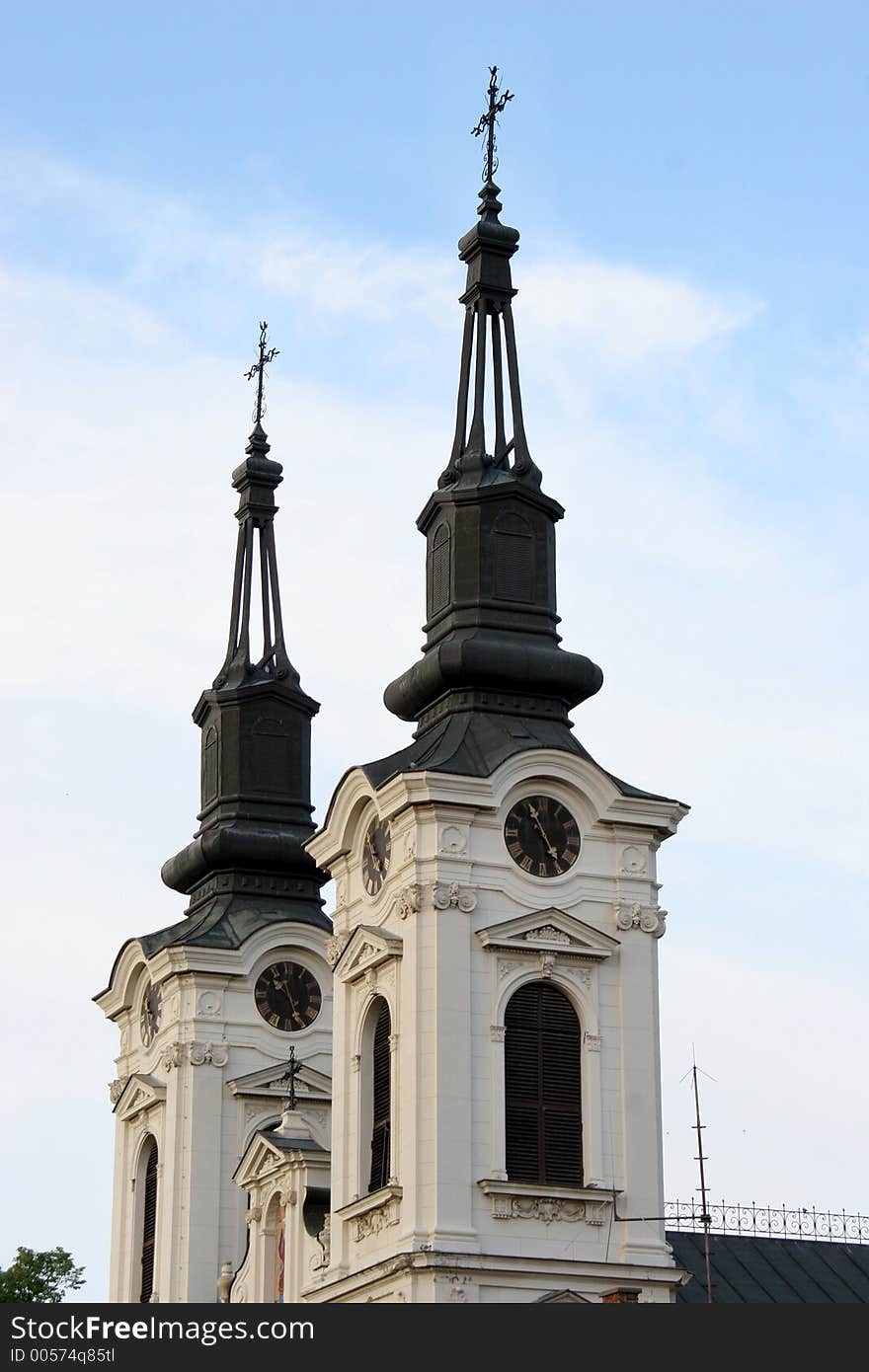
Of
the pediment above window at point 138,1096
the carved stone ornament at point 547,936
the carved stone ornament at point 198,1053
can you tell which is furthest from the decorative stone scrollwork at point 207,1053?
the carved stone ornament at point 547,936

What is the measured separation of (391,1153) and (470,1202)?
174 cm

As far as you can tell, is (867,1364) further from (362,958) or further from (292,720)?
(292,720)

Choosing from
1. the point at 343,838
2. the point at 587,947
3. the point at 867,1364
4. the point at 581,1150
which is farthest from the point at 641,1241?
the point at 867,1364

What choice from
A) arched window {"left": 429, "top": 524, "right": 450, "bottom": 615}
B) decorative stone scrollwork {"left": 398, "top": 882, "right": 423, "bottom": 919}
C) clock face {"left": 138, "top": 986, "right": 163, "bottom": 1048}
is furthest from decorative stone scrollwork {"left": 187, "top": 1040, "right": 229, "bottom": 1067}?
decorative stone scrollwork {"left": 398, "top": 882, "right": 423, "bottom": 919}

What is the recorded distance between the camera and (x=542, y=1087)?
42.5 m

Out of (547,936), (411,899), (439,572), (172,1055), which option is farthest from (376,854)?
(172,1055)

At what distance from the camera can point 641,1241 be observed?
42188mm

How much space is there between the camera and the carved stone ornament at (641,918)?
4388 cm

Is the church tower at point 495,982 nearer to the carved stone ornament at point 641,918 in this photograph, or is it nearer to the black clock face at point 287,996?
the carved stone ornament at point 641,918

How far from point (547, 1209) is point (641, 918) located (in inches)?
193

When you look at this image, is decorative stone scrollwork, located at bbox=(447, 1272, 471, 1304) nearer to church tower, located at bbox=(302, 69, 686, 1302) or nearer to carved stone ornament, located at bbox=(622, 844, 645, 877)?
church tower, located at bbox=(302, 69, 686, 1302)

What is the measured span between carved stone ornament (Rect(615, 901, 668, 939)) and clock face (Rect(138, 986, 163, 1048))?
12788 millimetres

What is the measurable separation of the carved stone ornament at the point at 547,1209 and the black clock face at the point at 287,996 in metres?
12.4

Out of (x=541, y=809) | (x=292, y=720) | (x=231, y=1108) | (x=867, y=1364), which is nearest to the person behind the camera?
(x=867, y=1364)
